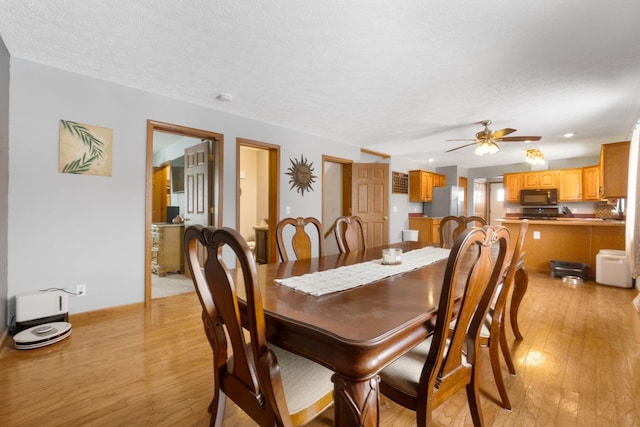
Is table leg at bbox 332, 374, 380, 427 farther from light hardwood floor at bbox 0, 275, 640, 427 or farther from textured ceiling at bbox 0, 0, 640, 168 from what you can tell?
textured ceiling at bbox 0, 0, 640, 168

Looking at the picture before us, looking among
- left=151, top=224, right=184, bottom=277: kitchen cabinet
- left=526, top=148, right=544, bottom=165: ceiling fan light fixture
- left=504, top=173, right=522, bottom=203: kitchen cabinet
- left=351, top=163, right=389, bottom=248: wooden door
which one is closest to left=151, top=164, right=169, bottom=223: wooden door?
left=151, top=224, right=184, bottom=277: kitchen cabinet

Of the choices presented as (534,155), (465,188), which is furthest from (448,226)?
(465,188)

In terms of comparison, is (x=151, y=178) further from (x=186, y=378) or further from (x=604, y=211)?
(x=604, y=211)

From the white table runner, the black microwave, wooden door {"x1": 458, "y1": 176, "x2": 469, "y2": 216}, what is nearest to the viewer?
the white table runner

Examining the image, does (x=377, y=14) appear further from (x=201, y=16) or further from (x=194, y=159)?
(x=194, y=159)

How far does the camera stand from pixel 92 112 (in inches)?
106

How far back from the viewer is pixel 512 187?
7.22m

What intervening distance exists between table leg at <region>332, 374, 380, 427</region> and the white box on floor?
493 centimetres

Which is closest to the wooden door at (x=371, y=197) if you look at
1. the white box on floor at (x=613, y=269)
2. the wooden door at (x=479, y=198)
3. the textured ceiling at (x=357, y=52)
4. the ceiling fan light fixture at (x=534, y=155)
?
the textured ceiling at (x=357, y=52)

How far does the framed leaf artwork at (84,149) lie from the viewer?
8.45ft

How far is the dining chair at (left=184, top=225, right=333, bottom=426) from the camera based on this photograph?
2.82ft

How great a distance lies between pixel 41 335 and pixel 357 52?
3.25m

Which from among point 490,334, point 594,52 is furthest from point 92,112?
point 594,52

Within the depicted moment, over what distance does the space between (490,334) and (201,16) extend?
2607mm
